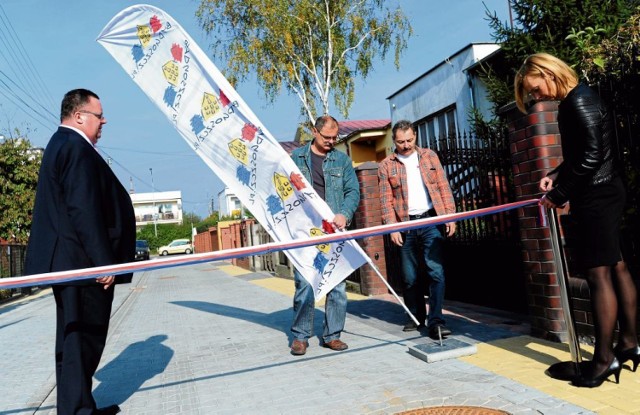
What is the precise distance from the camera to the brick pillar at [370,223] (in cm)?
868

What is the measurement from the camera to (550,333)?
447 centimetres

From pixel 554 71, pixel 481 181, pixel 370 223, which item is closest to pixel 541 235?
pixel 554 71

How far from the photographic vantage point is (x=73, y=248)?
10.7 ft

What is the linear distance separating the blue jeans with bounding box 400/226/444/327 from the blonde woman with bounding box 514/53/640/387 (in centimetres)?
173

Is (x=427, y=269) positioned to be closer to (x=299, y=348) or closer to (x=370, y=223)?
(x=299, y=348)

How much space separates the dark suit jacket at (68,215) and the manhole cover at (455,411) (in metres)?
2.07

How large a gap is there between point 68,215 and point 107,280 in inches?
18.1

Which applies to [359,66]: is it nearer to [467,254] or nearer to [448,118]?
[448,118]

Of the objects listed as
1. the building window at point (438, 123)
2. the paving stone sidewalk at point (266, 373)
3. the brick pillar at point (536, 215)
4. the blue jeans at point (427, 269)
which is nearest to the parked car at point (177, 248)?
the building window at point (438, 123)

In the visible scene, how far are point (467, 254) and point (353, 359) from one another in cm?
303

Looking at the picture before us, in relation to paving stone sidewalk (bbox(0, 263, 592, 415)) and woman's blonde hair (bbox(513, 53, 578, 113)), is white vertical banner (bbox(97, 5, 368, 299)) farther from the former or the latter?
woman's blonde hair (bbox(513, 53, 578, 113))

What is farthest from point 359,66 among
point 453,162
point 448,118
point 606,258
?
point 606,258

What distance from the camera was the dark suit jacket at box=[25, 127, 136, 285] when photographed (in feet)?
10.7

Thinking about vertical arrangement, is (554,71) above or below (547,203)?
above
